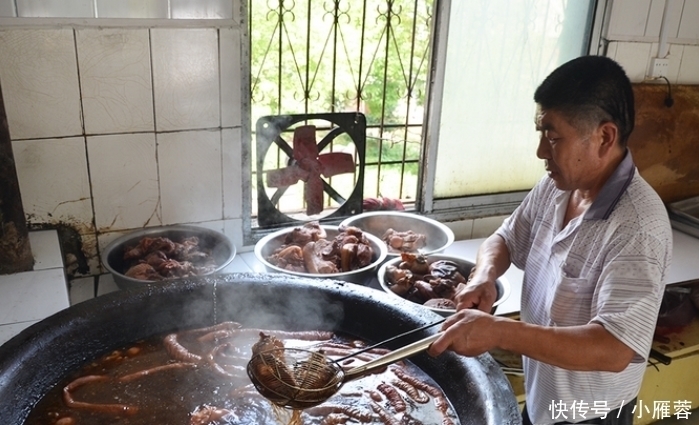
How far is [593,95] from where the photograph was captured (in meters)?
1.81

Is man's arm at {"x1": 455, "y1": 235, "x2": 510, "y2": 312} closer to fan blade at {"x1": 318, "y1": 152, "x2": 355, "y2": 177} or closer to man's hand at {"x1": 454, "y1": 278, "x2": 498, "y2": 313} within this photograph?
man's hand at {"x1": 454, "y1": 278, "x2": 498, "y2": 313}

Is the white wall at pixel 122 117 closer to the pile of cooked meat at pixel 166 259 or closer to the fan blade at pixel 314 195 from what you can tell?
the pile of cooked meat at pixel 166 259

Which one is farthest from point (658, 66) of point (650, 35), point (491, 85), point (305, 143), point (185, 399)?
point (185, 399)

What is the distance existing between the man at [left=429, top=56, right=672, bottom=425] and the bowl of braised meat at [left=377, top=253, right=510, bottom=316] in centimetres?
47

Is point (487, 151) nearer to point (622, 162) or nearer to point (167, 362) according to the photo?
point (622, 162)

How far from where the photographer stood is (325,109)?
350 cm

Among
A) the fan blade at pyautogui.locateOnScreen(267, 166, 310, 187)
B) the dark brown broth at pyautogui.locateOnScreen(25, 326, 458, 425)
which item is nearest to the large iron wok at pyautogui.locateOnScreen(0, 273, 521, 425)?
the dark brown broth at pyautogui.locateOnScreen(25, 326, 458, 425)

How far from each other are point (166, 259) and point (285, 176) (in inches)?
33.3

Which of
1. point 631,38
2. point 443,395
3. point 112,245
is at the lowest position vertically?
point 443,395

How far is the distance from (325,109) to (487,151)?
1.25 meters

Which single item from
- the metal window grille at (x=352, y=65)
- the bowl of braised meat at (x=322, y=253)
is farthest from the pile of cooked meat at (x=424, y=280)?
the metal window grille at (x=352, y=65)

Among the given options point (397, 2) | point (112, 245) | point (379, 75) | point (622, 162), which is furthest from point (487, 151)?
point (112, 245)

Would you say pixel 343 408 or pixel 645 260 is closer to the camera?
pixel 645 260

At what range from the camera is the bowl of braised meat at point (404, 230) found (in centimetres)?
329
